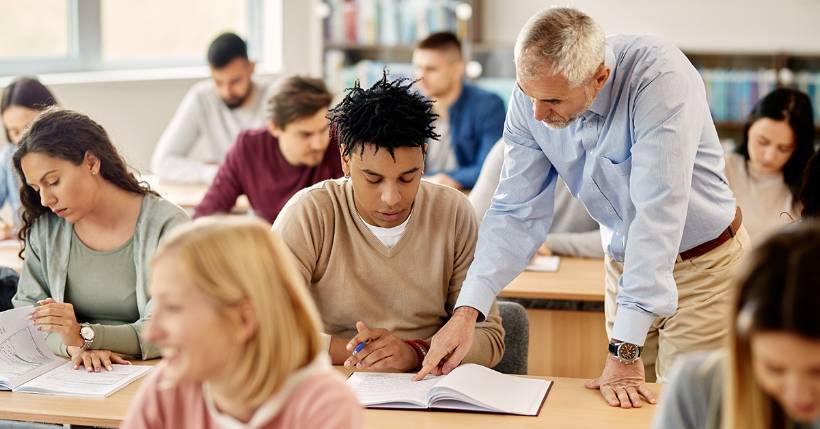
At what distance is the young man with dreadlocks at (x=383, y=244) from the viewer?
7.77ft

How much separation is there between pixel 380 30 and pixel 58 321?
4461 mm

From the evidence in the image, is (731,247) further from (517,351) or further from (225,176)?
(225,176)

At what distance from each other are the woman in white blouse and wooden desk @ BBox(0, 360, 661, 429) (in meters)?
1.95

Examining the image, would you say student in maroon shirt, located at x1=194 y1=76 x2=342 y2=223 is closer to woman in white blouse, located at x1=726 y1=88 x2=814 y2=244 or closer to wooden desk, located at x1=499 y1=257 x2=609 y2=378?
Answer: wooden desk, located at x1=499 y1=257 x2=609 y2=378

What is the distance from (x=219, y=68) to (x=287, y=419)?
3.86 m

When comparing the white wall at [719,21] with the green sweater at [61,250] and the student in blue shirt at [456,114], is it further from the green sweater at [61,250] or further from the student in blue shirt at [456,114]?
the green sweater at [61,250]

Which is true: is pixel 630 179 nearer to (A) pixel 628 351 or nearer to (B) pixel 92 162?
(A) pixel 628 351

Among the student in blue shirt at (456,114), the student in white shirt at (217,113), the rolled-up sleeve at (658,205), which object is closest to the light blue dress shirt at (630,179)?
the rolled-up sleeve at (658,205)

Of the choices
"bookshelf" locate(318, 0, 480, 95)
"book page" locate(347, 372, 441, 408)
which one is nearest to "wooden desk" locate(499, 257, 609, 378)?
"book page" locate(347, 372, 441, 408)

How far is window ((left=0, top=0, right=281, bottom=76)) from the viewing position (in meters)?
5.65

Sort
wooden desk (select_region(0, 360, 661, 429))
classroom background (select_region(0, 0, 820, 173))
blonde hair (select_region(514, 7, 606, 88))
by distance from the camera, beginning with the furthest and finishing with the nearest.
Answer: classroom background (select_region(0, 0, 820, 173)) → blonde hair (select_region(514, 7, 606, 88)) → wooden desk (select_region(0, 360, 661, 429))

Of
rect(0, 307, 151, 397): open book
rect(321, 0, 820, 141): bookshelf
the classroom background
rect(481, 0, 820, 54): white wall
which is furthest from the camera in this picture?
rect(481, 0, 820, 54): white wall

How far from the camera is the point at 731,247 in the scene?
2.44m

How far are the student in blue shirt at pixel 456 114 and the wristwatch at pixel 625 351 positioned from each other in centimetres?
286
